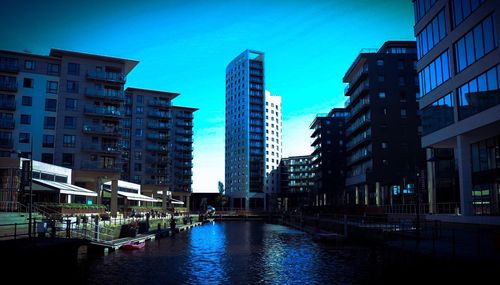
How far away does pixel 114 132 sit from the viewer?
72.3 metres

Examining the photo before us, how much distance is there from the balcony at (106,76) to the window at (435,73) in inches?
1902

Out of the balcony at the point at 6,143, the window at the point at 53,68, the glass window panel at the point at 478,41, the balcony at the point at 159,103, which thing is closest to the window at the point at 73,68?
the window at the point at 53,68

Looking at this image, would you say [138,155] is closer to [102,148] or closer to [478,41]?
[102,148]

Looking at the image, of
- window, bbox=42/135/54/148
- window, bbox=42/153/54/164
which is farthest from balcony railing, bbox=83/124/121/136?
window, bbox=42/153/54/164

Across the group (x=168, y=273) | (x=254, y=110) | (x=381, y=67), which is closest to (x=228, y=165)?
(x=254, y=110)

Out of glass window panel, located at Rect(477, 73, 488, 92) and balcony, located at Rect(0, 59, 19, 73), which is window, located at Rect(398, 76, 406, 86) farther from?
balcony, located at Rect(0, 59, 19, 73)

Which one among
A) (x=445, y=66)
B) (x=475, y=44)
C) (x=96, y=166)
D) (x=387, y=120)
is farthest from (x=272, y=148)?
(x=475, y=44)

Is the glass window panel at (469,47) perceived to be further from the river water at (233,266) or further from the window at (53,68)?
the window at (53,68)

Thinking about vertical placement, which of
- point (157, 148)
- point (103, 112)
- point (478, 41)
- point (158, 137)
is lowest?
point (478, 41)

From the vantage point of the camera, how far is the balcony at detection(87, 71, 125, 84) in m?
70.6

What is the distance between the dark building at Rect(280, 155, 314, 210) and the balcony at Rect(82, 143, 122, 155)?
120 m

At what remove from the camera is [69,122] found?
69500 mm

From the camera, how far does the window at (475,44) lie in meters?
31.9

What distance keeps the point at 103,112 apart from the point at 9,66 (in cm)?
1556
